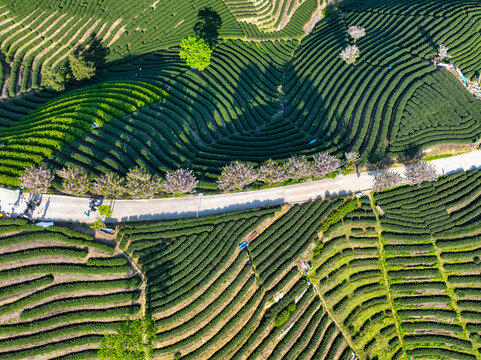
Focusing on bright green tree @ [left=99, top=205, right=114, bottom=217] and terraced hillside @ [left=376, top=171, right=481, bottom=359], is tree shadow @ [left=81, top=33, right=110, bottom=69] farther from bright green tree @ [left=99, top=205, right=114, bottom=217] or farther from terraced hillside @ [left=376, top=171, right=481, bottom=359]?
terraced hillside @ [left=376, top=171, right=481, bottom=359]

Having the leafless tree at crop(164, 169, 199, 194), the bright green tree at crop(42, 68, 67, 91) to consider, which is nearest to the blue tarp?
the leafless tree at crop(164, 169, 199, 194)

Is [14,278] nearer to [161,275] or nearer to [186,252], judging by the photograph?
[161,275]

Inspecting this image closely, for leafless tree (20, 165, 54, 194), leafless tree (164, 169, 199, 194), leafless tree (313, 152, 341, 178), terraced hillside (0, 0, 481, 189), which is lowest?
leafless tree (20, 165, 54, 194)

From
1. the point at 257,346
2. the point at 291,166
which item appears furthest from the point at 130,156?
the point at 257,346

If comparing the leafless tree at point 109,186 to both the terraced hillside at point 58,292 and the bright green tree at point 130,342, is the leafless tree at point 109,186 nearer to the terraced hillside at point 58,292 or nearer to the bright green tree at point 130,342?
the terraced hillside at point 58,292

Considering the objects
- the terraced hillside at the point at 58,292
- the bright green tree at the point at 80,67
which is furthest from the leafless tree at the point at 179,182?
the bright green tree at the point at 80,67

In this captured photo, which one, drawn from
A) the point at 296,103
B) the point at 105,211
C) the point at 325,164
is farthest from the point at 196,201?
the point at 296,103

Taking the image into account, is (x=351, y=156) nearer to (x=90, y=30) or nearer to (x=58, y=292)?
(x=58, y=292)
